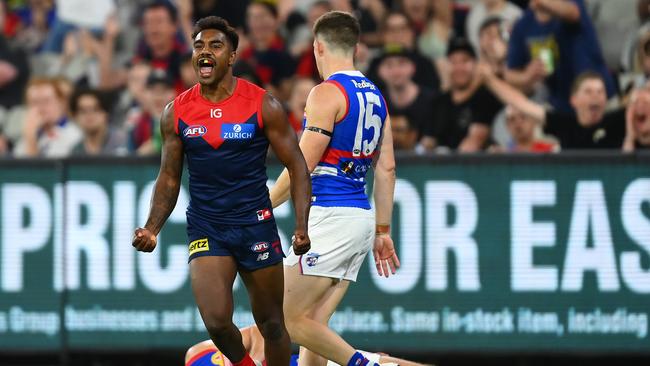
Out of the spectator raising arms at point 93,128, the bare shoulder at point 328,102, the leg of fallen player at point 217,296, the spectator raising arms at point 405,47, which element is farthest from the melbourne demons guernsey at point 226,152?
the spectator raising arms at point 93,128

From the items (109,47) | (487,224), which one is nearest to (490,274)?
(487,224)

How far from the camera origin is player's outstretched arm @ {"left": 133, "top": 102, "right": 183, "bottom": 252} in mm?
7426

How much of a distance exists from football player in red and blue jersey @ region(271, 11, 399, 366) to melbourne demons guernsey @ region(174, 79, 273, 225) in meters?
0.40

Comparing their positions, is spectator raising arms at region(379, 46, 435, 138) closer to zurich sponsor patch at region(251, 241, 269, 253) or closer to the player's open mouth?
zurich sponsor patch at region(251, 241, 269, 253)

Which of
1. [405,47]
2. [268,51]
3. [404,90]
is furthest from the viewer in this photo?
[268,51]

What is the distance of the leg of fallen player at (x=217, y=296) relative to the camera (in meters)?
7.33

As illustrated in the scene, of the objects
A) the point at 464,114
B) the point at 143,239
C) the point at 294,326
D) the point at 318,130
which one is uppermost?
the point at 318,130

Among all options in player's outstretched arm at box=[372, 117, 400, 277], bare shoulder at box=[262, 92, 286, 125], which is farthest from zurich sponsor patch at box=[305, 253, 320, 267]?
bare shoulder at box=[262, 92, 286, 125]

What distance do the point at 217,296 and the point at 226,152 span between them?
83 centimetres

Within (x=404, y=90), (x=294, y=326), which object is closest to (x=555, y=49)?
(x=404, y=90)

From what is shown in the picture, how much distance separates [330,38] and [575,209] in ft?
12.3

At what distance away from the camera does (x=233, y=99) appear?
7453mm

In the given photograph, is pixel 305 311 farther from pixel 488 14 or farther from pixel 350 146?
pixel 488 14

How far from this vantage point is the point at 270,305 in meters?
7.57
